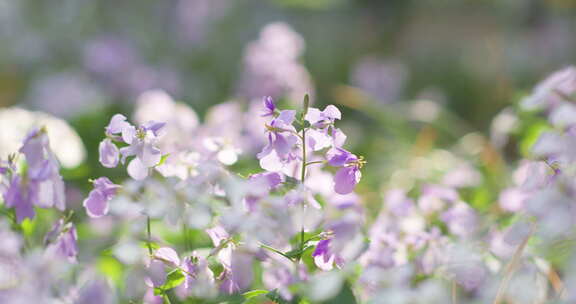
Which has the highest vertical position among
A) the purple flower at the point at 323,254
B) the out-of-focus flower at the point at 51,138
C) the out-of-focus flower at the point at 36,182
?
the out-of-focus flower at the point at 36,182

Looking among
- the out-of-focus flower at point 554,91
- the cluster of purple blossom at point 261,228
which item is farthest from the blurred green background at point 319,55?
the cluster of purple blossom at point 261,228

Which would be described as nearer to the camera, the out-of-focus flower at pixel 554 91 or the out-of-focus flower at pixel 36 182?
the out-of-focus flower at pixel 36 182

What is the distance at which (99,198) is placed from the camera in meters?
0.57

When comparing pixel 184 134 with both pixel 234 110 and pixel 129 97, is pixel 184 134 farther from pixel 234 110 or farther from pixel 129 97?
pixel 129 97

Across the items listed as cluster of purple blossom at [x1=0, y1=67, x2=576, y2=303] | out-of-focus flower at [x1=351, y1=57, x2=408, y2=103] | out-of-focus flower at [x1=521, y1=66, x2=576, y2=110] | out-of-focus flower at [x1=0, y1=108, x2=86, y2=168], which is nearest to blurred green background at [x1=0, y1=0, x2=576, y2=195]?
out-of-focus flower at [x1=351, y1=57, x2=408, y2=103]

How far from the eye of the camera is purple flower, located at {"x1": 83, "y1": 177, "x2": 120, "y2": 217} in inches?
22.4

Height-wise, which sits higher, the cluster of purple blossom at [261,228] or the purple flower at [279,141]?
the purple flower at [279,141]

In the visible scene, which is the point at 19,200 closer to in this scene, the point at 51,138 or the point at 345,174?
the point at 345,174

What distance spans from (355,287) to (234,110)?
2.23 ft

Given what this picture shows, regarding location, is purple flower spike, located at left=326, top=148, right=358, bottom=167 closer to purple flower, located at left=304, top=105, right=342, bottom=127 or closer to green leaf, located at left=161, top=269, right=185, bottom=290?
purple flower, located at left=304, top=105, right=342, bottom=127

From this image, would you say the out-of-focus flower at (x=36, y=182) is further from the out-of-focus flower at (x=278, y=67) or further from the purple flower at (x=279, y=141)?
the out-of-focus flower at (x=278, y=67)

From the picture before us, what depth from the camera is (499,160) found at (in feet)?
4.26

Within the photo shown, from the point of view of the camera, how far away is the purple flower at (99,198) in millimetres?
569

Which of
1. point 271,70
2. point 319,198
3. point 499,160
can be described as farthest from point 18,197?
point 271,70
